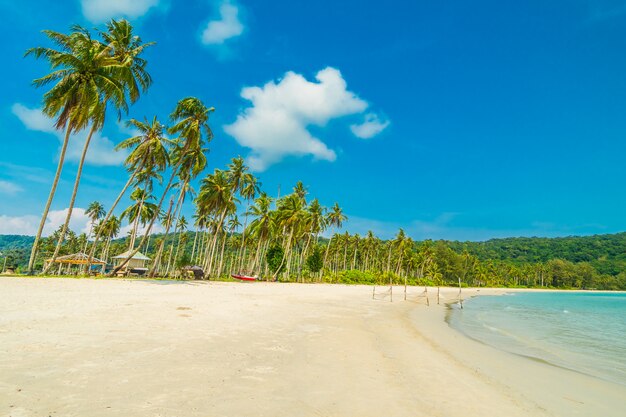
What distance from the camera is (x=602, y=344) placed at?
508 inches

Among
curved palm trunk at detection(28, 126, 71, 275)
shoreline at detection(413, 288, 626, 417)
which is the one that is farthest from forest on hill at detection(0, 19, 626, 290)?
shoreline at detection(413, 288, 626, 417)

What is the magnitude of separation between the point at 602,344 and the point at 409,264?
75.6m

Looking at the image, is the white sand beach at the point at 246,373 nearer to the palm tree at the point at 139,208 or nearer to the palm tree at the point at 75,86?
the palm tree at the point at 75,86

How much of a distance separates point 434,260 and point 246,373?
9863 centimetres

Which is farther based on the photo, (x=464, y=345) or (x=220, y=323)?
(x=464, y=345)

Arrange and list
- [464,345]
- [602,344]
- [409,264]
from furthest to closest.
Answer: [409,264], [602,344], [464,345]

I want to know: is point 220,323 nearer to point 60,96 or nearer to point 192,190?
point 60,96

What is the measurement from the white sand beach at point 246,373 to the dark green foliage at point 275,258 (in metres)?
35.0

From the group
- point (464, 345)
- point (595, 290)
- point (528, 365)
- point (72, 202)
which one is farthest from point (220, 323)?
point (595, 290)

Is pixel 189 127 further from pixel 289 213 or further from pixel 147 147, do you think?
pixel 289 213

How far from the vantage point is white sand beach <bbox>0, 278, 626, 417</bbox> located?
13.3 feet

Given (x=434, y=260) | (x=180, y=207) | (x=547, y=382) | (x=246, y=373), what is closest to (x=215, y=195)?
(x=180, y=207)

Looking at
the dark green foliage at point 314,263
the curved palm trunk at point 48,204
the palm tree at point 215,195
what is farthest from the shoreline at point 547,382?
the dark green foliage at point 314,263

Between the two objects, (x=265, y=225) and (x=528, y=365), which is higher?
(x=265, y=225)
